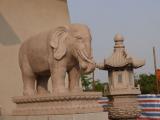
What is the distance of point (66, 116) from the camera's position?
4.56 meters

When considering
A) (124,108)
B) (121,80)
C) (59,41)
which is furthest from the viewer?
(121,80)

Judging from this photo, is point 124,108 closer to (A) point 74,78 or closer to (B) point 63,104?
(A) point 74,78

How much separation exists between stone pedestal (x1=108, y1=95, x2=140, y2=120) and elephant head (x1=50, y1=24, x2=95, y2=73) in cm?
256

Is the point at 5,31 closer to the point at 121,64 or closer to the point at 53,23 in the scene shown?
the point at 53,23

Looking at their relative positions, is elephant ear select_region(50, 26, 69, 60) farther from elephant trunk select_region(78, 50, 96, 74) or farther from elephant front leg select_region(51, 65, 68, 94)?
elephant trunk select_region(78, 50, 96, 74)

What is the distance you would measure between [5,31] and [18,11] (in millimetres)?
733

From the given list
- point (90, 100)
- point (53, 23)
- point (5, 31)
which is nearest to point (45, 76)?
point (90, 100)

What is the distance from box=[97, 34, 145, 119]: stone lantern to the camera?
7.25 m

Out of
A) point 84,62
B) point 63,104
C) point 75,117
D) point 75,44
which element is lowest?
point 75,117

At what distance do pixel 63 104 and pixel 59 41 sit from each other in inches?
35.5

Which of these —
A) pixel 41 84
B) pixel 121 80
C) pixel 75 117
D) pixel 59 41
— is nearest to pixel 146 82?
pixel 121 80

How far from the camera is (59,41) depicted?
16.5ft

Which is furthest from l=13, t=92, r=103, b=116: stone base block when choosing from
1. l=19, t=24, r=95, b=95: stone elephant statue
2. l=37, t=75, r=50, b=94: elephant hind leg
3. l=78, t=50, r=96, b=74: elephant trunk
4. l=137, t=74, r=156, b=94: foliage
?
l=137, t=74, r=156, b=94: foliage

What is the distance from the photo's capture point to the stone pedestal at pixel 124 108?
7.16 metres
